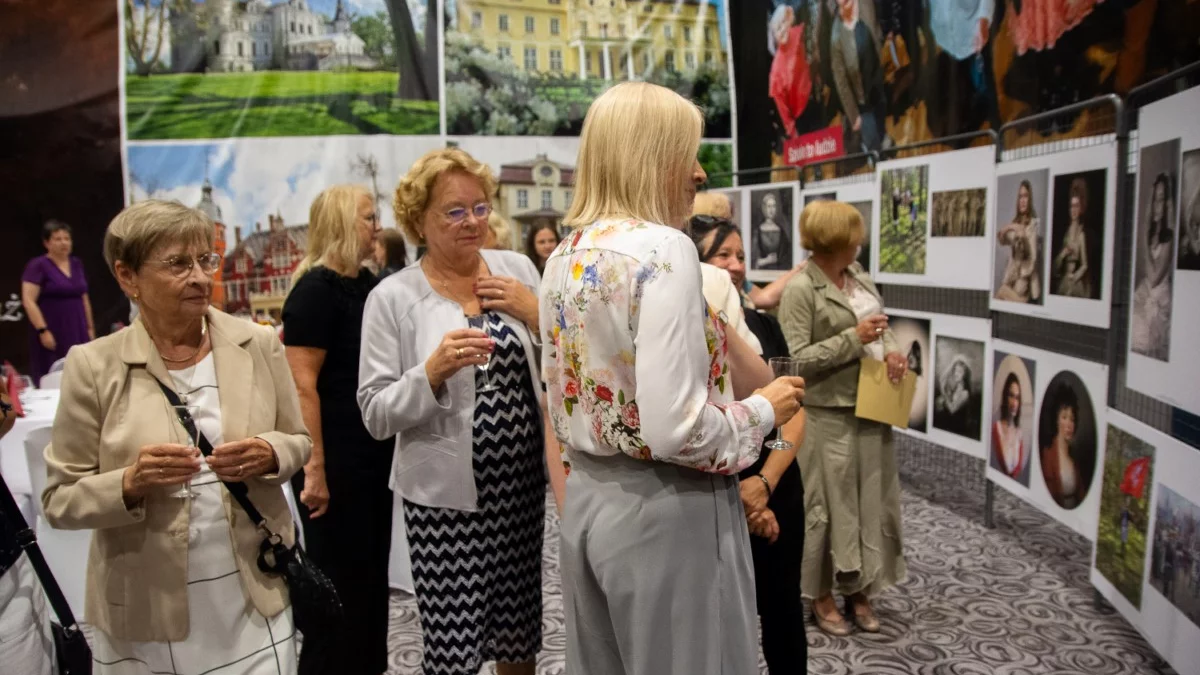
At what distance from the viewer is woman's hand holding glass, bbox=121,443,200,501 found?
1614 mm

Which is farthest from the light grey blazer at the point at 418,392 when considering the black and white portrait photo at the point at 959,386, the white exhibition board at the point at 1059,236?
the black and white portrait photo at the point at 959,386

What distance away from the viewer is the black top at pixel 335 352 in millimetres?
2553

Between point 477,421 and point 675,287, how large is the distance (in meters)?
0.93

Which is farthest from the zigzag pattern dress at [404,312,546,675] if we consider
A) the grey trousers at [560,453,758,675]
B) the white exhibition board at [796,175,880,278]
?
the white exhibition board at [796,175,880,278]

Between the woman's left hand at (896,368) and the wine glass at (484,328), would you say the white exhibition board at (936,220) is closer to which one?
the woman's left hand at (896,368)

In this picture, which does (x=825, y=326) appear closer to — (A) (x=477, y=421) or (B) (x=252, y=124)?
(A) (x=477, y=421)

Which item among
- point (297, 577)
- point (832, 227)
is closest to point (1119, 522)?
point (832, 227)

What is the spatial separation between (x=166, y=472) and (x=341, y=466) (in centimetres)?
99

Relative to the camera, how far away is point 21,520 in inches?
72.4

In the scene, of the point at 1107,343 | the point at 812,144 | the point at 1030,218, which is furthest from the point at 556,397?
the point at 812,144

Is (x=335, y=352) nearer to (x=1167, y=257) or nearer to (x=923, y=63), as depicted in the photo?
(x=1167, y=257)

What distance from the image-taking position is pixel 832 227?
3.22 metres

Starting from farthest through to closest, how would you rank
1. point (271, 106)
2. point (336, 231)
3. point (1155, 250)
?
point (271, 106) < point (1155, 250) < point (336, 231)

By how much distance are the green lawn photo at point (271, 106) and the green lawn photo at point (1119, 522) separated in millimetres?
5610
